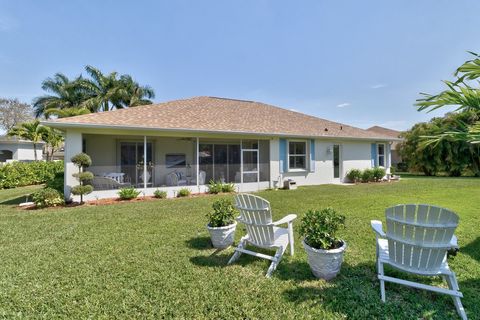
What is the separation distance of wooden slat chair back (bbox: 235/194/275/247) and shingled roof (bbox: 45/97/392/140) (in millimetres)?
7218

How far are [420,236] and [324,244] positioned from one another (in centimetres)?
108

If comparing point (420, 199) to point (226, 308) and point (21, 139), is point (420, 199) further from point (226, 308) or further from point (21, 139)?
point (21, 139)

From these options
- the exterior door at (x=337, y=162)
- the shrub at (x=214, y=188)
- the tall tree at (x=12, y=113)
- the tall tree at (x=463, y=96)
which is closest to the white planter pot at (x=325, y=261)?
the tall tree at (x=463, y=96)

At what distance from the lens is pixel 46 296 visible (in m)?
2.93

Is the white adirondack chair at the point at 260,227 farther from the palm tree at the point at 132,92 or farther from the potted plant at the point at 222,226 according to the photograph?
the palm tree at the point at 132,92

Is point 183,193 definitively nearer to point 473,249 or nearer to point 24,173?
point 473,249

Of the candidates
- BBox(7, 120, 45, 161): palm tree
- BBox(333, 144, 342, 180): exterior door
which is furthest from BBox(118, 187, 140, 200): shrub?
BBox(7, 120, 45, 161): palm tree

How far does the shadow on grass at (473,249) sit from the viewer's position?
402 cm

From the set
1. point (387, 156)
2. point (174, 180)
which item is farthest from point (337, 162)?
point (174, 180)

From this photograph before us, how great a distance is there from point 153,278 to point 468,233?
6.47 meters

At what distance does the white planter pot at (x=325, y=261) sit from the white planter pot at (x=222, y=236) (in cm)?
159

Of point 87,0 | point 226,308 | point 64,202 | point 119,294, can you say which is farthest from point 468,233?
point 87,0

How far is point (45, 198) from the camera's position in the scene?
805cm

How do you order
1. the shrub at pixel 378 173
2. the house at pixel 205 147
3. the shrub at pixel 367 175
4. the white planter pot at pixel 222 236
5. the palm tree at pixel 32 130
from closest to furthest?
the white planter pot at pixel 222 236 < the house at pixel 205 147 < the shrub at pixel 367 175 < the shrub at pixel 378 173 < the palm tree at pixel 32 130
